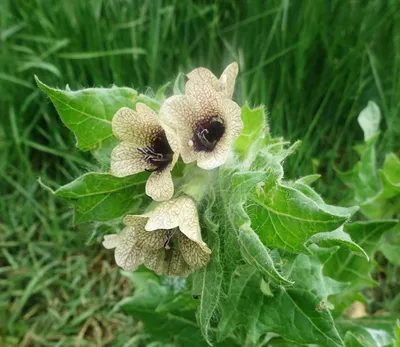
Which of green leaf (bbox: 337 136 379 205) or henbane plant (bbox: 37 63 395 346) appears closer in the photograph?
henbane plant (bbox: 37 63 395 346)

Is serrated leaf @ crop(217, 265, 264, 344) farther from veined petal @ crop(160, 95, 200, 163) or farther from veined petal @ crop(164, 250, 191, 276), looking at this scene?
veined petal @ crop(160, 95, 200, 163)

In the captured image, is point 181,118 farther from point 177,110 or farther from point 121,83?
point 121,83

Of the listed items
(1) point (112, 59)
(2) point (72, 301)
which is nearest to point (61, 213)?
(2) point (72, 301)

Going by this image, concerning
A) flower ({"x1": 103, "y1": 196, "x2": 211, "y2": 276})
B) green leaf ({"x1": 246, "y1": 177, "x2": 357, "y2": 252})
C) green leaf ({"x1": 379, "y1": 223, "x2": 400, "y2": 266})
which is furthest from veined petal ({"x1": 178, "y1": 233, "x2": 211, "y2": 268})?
green leaf ({"x1": 379, "y1": 223, "x2": 400, "y2": 266})

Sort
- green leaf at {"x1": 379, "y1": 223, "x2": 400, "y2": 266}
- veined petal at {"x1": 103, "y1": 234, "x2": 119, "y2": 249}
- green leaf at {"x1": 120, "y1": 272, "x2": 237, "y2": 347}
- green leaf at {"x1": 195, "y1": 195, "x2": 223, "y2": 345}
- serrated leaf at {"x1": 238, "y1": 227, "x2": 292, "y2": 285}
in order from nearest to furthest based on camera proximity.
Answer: serrated leaf at {"x1": 238, "y1": 227, "x2": 292, "y2": 285}
green leaf at {"x1": 195, "y1": 195, "x2": 223, "y2": 345}
veined petal at {"x1": 103, "y1": 234, "x2": 119, "y2": 249}
green leaf at {"x1": 120, "y1": 272, "x2": 237, "y2": 347}
green leaf at {"x1": 379, "y1": 223, "x2": 400, "y2": 266}

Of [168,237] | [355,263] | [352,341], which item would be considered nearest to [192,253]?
[168,237]

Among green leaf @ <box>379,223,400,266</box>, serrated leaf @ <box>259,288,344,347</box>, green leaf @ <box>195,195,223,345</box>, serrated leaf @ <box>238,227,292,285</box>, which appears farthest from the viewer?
green leaf @ <box>379,223,400,266</box>

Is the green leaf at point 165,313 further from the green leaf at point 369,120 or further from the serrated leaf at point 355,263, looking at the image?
the green leaf at point 369,120
